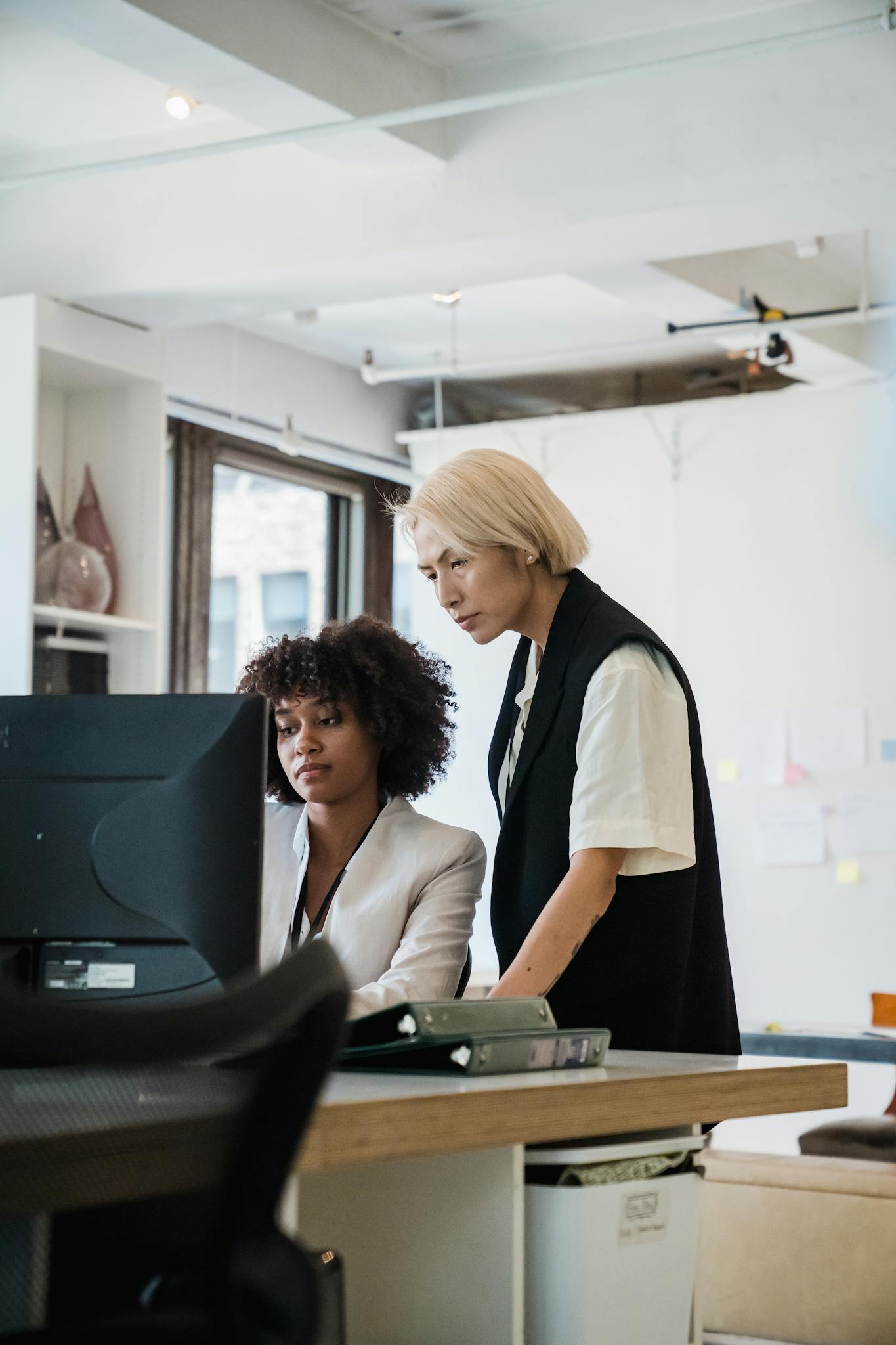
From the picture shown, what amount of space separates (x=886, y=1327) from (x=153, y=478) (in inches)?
113

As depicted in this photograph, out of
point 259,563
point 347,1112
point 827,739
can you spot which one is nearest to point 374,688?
point 347,1112

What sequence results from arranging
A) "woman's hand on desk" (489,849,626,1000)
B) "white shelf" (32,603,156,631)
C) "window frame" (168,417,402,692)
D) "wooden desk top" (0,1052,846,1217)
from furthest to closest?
"window frame" (168,417,402,692)
"white shelf" (32,603,156,631)
"woman's hand on desk" (489,849,626,1000)
"wooden desk top" (0,1052,846,1217)

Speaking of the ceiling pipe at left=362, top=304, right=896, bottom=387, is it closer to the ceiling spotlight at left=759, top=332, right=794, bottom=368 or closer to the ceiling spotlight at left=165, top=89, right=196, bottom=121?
the ceiling spotlight at left=759, top=332, right=794, bottom=368

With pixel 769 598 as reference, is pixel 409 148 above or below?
above

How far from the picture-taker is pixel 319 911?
2.22 m

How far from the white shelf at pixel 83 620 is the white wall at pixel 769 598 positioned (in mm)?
1798

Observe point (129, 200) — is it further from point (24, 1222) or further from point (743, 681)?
point (24, 1222)

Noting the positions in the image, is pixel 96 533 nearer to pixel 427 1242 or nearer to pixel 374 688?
pixel 374 688

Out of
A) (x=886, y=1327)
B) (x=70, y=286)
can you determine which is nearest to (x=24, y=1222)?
(x=886, y=1327)

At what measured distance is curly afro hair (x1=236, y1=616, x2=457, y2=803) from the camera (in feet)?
7.58

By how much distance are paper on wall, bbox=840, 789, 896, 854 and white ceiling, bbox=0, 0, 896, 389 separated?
1863 mm

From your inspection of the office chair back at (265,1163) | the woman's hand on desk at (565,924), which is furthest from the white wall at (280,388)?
the office chair back at (265,1163)

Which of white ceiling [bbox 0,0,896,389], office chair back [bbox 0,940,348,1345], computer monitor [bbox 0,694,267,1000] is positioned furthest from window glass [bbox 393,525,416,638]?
office chair back [bbox 0,940,348,1345]

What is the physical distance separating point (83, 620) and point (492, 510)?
8.32ft
